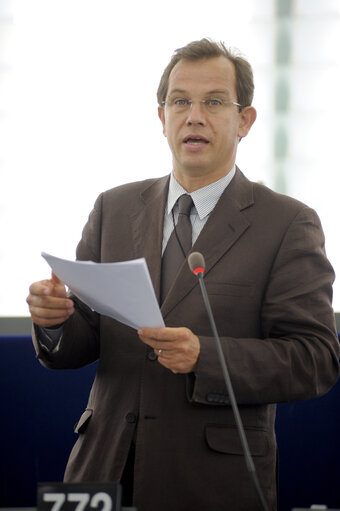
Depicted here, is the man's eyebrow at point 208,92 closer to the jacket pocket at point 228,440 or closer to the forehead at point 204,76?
the forehead at point 204,76

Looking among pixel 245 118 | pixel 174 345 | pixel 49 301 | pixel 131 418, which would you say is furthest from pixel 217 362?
pixel 245 118

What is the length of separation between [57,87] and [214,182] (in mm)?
1198

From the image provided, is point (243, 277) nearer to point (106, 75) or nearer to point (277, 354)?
point (277, 354)

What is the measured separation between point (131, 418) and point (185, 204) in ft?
1.78

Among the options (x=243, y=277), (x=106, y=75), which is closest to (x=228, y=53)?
(x=243, y=277)

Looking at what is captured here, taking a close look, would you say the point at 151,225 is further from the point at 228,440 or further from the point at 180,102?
the point at 228,440

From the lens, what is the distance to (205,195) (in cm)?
163

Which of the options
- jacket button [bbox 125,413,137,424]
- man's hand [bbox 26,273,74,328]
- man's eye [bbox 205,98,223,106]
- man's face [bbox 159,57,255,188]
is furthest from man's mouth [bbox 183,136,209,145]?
jacket button [bbox 125,413,137,424]

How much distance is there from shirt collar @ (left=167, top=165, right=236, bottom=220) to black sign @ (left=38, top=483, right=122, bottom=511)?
798mm

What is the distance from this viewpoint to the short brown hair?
165cm

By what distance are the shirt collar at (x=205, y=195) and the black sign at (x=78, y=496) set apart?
80 cm

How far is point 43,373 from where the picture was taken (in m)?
2.21

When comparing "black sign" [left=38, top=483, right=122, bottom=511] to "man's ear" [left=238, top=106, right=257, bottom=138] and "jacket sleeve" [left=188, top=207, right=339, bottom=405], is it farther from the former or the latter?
"man's ear" [left=238, top=106, right=257, bottom=138]

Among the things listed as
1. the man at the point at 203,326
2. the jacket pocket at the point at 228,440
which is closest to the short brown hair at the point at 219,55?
the man at the point at 203,326
